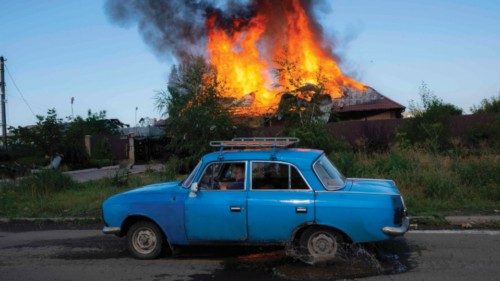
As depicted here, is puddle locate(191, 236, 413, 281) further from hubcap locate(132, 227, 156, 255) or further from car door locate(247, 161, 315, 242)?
hubcap locate(132, 227, 156, 255)

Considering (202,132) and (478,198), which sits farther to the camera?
(202,132)

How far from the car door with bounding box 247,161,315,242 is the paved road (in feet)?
1.50

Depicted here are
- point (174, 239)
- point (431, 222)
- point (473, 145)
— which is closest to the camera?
point (174, 239)

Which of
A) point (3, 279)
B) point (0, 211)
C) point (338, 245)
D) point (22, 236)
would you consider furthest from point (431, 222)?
point (0, 211)

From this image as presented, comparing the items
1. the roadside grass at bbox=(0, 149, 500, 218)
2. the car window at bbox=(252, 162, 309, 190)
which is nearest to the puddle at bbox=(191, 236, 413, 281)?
the car window at bbox=(252, 162, 309, 190)

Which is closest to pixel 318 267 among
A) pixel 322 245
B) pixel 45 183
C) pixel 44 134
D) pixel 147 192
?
pixel 322 245

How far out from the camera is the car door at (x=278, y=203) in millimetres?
6680

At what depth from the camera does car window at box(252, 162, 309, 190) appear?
6883 mm

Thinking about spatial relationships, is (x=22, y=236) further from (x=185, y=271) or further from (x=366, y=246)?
(x=366, y=246)

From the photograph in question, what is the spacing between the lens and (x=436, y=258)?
7.02m

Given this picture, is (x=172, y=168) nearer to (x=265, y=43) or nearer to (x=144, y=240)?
(x=144, y=240)

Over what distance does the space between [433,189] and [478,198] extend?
87 cm

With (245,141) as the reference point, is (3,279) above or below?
below

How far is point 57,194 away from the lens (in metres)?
13.9
